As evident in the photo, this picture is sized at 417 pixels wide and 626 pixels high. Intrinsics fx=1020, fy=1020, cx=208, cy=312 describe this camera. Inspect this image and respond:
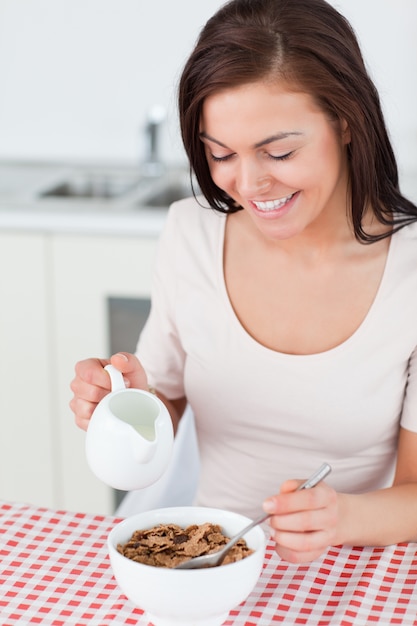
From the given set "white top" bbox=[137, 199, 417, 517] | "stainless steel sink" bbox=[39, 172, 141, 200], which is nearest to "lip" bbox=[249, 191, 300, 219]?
"white top" bbox=[137, 199, 417, 517]

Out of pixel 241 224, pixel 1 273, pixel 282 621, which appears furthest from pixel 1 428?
pixel 282 621

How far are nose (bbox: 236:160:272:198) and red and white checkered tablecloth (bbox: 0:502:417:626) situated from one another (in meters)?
0.47

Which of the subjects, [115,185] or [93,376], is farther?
[115,185]

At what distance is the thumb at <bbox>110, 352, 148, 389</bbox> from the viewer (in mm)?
1321

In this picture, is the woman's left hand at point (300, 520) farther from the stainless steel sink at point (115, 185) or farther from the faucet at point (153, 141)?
the faucet at point (153, 141)

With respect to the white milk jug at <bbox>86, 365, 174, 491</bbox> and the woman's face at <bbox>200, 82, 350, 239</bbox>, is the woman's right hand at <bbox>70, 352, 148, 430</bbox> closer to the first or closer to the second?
the white milk jug at <bbox>86, 365, 174, 491</bbox>

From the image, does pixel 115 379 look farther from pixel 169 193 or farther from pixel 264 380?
pixel 169 193

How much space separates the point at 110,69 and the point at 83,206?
2.00 ft

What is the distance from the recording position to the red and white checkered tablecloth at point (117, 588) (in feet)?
3.74

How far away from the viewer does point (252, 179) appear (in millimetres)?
1368

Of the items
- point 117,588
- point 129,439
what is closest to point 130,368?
point 129,439

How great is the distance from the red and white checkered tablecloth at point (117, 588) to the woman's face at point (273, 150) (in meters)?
0.47

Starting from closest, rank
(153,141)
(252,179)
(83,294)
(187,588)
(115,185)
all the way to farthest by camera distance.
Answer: (187,588) < (252,179) < (83,294) < (153,141) < (115,185)

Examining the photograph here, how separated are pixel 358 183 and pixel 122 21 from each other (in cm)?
166
